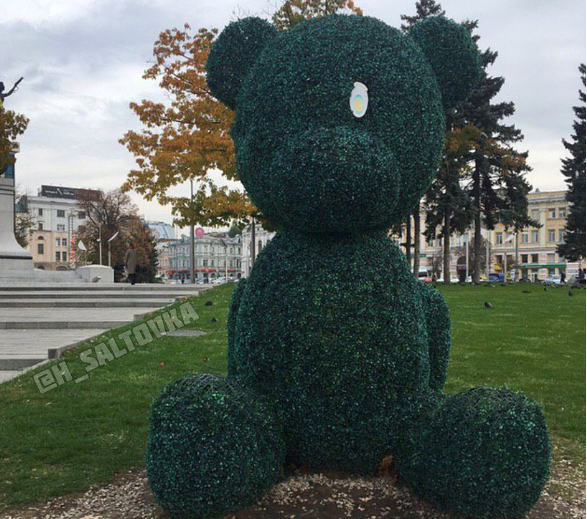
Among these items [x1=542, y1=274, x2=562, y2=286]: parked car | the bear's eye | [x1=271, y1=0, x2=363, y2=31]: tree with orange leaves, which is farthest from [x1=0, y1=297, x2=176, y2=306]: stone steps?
[x1=542, y1=274, x2=562, y2=286]: parked car

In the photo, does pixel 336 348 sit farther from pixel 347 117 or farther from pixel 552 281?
pixel 552 281

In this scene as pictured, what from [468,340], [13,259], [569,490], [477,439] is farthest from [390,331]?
[13,259]

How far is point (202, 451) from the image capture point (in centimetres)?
266

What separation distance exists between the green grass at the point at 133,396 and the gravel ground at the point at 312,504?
0.25 m

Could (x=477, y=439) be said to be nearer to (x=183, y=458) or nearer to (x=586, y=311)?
(x=183, y=458)

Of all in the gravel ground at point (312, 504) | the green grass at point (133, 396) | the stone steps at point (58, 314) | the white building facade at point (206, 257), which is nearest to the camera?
the gravel ground at point (312, 504)

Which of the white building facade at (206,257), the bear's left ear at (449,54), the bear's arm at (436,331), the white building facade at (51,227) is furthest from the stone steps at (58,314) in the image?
the white building facade at (206,257)

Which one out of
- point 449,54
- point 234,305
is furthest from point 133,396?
point 449,54

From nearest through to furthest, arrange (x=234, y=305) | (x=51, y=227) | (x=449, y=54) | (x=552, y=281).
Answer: (x=449, y=54) → (x=234, y=305) → (x=552, y=281) → (x=51, y=227)

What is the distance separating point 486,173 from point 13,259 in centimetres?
2563

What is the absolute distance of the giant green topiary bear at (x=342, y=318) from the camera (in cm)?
268

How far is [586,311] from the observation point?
15.6m

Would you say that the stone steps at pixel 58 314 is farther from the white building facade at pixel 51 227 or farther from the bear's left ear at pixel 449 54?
the white building facade at pixel 51 227

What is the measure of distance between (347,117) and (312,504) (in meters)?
2.12
